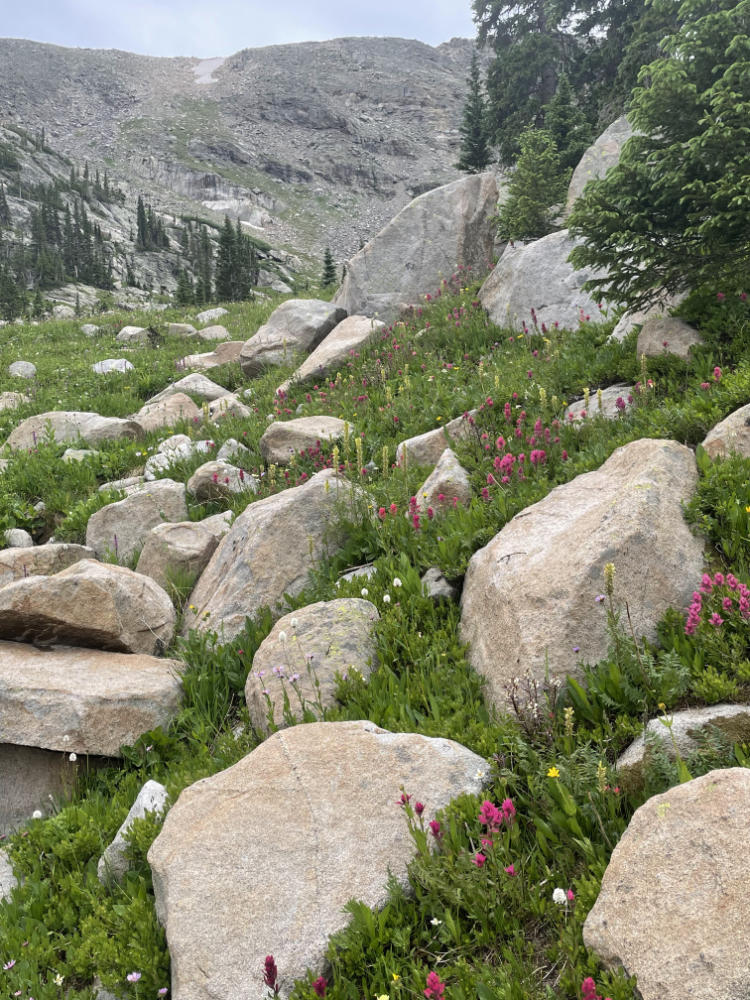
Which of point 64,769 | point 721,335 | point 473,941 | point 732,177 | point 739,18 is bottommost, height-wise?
point 64,769

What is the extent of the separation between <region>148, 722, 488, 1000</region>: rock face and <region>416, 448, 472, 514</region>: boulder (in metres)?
2.73

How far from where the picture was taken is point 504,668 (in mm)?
4047

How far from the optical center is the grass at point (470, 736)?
2770 millimetres

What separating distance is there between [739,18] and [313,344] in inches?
431

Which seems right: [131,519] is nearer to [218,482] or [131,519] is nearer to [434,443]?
[218,482]

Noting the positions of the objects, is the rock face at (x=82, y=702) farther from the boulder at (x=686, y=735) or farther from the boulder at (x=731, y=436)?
the boulder at (x=731, y=436)

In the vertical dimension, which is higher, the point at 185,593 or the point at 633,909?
the point at 633,909

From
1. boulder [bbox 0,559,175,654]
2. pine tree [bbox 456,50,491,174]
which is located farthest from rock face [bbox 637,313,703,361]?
pine tree [bbox 456,50,491,174]

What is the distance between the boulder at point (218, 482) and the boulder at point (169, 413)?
3.84 m

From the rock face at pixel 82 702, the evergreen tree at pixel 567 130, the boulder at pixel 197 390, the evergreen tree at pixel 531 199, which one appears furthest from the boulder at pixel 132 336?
the rock face at pixel 82 702

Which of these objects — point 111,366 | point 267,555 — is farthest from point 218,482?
point 111,366

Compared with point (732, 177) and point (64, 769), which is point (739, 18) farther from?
point (64, 769)

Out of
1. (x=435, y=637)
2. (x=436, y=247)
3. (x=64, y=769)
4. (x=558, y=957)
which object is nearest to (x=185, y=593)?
(x=64, y=769)

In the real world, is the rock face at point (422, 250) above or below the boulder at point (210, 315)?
above
